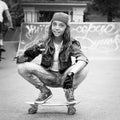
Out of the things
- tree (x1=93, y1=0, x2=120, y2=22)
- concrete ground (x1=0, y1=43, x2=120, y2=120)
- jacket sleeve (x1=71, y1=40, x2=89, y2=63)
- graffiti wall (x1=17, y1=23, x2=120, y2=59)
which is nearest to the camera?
jacket sleeve (x1=71, y1=40, x2=89, y2=63)

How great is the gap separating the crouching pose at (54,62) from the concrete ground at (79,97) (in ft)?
0.80

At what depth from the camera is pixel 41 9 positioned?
3048 cm

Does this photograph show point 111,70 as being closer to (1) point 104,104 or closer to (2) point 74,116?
(1) point 104,104

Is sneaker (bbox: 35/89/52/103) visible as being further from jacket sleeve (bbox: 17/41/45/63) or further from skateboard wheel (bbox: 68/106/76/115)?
jacket sleeve (bbox: 17/41/45/63)

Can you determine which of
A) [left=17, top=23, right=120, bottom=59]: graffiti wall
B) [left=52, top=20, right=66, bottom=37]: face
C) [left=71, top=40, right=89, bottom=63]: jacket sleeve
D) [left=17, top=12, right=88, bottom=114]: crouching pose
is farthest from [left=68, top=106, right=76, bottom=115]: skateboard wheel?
[left=17, top=23, right=120, bottom=59]: graffiti wall

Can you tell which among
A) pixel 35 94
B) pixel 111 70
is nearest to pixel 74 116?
pixel 35 94

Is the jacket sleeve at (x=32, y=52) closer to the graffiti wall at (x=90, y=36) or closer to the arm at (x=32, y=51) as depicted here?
the arm at (x=32, y=51)

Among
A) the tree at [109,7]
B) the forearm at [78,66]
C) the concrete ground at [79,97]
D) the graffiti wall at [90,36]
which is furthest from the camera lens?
the tree at [109,7]

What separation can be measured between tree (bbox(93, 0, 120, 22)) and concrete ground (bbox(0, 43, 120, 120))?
3016 centimetres

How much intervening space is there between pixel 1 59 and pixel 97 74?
14.1ft

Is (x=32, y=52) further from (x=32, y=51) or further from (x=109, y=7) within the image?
(x=109, y=7)

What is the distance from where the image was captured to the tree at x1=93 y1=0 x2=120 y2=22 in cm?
4138

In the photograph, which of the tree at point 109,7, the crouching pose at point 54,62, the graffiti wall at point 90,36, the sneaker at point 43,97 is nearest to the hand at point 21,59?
the crouching pose at point 54,62

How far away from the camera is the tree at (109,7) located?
41375mm
